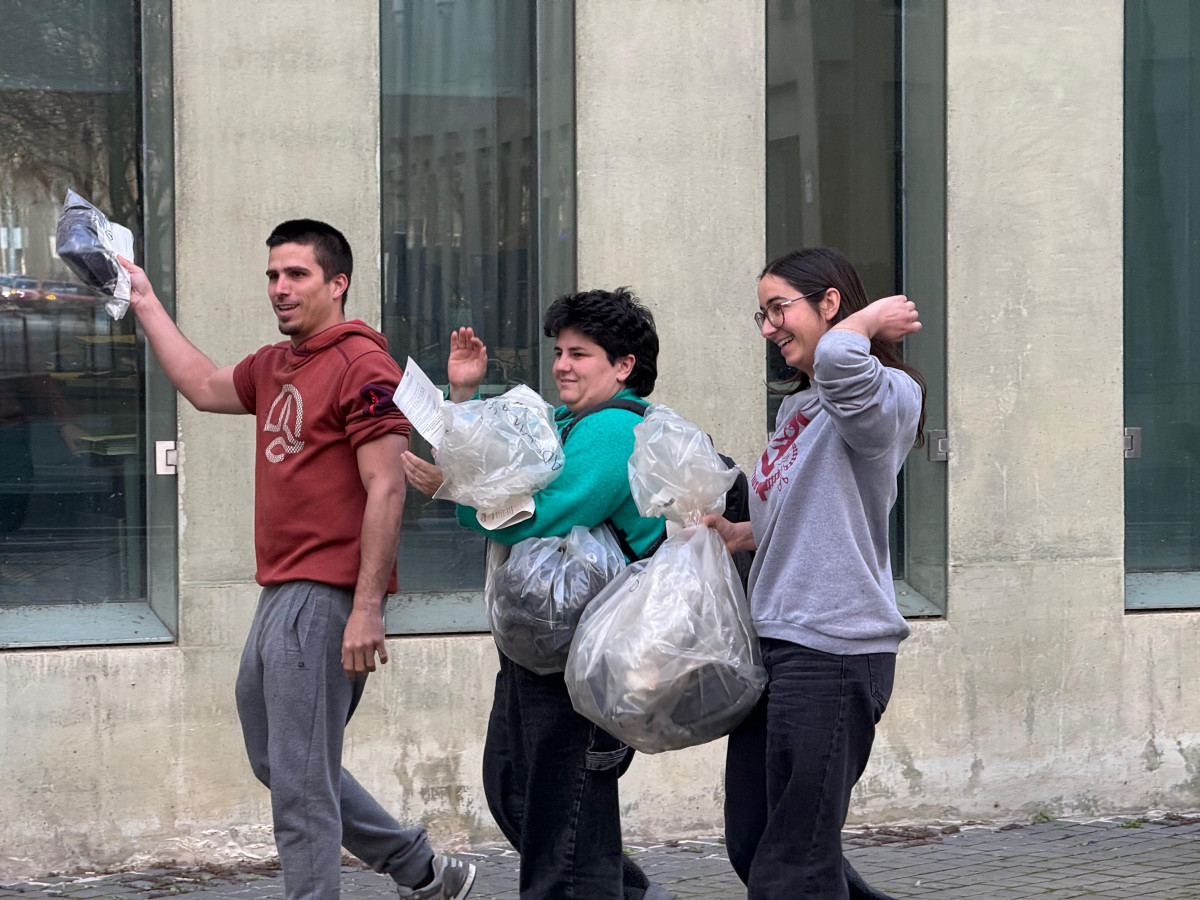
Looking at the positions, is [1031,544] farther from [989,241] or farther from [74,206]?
[74,206]

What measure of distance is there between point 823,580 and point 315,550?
4.50 ft

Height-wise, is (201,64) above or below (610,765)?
above

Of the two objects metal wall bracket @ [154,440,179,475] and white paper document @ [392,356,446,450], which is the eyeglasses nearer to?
white paper document @ [392,356,446,450]

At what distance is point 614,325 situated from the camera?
4.00 metres

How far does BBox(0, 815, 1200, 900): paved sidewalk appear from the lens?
525 centimetres

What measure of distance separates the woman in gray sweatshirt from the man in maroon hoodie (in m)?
1.04

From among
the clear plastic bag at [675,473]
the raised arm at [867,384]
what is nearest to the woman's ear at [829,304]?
the raised arm at [867,384]

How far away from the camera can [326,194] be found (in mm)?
5711

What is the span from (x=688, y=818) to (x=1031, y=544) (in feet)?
5.75

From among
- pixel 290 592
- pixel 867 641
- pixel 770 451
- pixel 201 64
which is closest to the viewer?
pixel 867 641

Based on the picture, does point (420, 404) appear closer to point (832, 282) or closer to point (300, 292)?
point (300, 292)

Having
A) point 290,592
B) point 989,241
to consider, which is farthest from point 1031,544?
point 290,592

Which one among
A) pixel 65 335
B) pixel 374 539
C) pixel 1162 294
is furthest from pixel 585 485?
pixel 1162 294

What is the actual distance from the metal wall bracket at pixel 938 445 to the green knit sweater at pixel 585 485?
9.00 ft
